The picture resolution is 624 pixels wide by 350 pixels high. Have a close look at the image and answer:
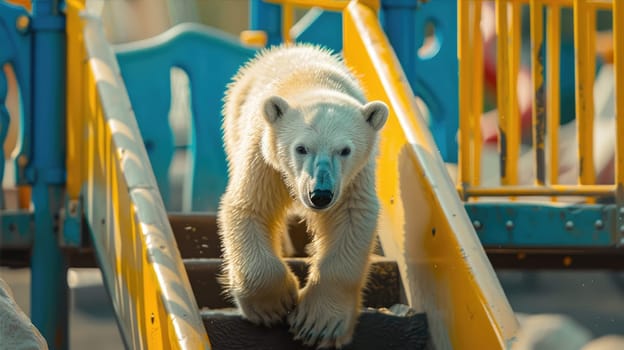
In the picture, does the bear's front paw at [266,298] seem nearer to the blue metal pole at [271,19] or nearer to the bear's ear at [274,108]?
the bear's ear at [274,108]

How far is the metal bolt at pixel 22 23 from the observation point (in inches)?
194

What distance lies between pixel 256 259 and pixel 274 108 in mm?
530

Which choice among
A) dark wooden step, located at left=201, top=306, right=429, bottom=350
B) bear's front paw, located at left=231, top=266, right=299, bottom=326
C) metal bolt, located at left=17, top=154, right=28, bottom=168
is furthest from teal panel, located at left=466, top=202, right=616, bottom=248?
metal bolt, located at left=17, top=154, right=28, bottom=168

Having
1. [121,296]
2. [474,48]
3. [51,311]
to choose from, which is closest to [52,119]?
[51,311]

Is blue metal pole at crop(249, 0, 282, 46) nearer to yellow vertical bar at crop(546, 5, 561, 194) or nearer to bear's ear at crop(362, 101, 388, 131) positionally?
yellow vertical bar at crop(546, 5, 561, 194)

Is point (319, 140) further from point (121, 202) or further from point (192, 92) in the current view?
point (192, 92)

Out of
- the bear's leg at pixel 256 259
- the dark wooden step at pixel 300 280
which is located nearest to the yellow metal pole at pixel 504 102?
the dark wooden step at pixel 300 280

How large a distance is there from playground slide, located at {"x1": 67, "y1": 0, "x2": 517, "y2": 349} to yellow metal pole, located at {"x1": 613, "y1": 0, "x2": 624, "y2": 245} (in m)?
1.06

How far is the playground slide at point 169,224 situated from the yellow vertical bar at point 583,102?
97cm

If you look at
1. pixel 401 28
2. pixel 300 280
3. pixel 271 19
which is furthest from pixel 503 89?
pixel 271 19

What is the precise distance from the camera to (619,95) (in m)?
4.79

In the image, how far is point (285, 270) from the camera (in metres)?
3.54

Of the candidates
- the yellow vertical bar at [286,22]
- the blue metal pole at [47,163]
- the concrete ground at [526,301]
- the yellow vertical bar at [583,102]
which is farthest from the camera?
the concrete ground at [526,301]

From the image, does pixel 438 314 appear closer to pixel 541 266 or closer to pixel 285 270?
pixel 285 270
